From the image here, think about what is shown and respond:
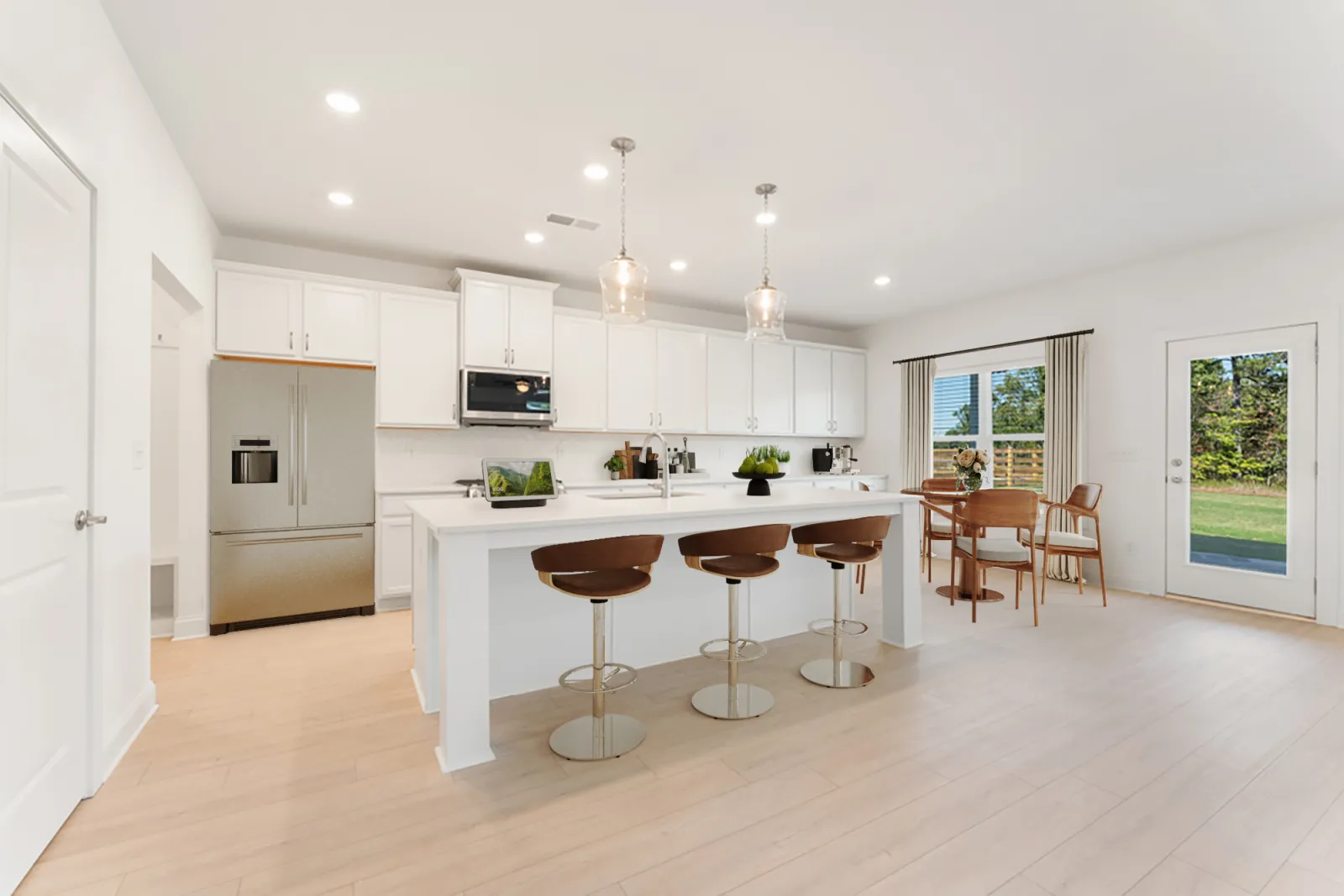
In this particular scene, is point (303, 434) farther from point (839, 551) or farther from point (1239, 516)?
point (1239, 516)

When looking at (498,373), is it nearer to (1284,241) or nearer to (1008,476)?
(1008,476)

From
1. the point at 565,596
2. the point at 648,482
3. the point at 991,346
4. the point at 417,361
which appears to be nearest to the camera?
the point at 565,596

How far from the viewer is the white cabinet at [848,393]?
6.98m

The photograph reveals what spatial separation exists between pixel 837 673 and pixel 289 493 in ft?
11.9

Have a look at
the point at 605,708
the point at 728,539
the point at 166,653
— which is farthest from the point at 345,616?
the point at 728,539

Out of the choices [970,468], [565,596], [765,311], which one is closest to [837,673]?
[565,596]

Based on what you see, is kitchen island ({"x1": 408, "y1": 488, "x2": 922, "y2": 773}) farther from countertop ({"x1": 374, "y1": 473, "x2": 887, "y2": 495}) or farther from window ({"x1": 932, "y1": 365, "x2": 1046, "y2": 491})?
window ({"x1": 932, "y1": 365, "x2": 1046, "y2": 491})

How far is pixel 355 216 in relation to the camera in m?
3.93

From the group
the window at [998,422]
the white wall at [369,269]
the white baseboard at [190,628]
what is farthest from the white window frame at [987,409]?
the white baseboard at [190,628]

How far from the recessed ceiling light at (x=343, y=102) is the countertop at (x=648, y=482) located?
2519 millimetres

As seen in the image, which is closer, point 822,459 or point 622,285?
point 622,285

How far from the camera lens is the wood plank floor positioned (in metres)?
1.62

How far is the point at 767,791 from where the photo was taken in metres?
2.01

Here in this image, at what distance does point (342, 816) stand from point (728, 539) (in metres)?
1.63
